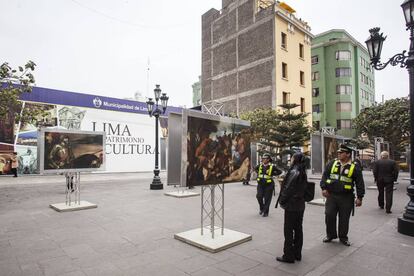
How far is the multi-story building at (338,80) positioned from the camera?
4562 centimetres

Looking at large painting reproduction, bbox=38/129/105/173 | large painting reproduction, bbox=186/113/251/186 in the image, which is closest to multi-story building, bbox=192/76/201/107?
large painting reproduction, bbox=38/129/105/173

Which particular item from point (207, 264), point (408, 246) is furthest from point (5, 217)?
point (408, 246)

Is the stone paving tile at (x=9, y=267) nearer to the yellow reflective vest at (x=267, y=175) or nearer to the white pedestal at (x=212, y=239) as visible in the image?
the white pedestal at (x=212, y=239)

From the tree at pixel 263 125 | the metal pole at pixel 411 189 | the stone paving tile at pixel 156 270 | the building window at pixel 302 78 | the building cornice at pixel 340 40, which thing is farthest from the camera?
the building cornice at pixel 340 40

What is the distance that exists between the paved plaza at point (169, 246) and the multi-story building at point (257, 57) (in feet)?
70.7

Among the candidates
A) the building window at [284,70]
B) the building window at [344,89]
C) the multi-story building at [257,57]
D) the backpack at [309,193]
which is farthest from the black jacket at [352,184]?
the building window at [344,89]

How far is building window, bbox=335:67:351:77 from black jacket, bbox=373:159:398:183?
41.7 meters

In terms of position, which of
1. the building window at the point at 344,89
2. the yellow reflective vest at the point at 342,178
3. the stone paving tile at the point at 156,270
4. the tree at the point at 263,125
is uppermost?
the building window at the point at 344,89

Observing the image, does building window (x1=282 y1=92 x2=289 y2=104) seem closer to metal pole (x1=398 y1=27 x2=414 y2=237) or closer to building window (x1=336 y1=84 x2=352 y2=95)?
building window (x1=336 y1=84 x2=352 y2=95)

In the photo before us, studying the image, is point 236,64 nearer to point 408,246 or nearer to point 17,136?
point 17,136

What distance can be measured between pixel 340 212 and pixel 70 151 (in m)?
8.34

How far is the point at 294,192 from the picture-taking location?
4.69 m

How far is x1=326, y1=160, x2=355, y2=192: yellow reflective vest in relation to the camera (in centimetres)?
561

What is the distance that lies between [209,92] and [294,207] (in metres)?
34.4
